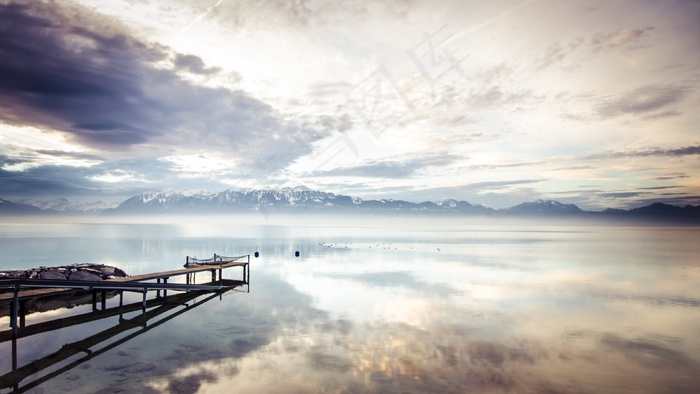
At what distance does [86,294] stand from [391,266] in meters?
41.7

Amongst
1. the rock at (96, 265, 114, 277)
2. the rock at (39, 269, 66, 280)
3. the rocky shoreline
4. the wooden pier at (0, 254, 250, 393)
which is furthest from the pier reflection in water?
the rock at (39, 269, 66, 280)

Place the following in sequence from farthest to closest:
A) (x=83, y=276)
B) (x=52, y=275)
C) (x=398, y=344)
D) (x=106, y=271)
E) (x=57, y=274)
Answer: (x=106, y=271) < (x=83, y=276) < (x=57, y=274) < (x=52, y=275) < (x=398, y=344)

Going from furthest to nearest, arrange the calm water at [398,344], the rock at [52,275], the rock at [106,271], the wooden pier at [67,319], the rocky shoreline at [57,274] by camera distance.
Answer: the rock at [106,271] → the rocky shoreline at [57,274] → the rock at [52,275] → the wooden pier at [67,319] → the calm water at [398,344]

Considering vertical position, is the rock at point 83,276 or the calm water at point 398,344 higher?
the rock at point 83,276

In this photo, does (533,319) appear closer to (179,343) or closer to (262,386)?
(262,386)

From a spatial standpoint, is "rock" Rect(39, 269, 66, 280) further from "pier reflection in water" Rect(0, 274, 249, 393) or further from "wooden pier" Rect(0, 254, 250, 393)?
"wooden pier" Rect(0, 254, 250, 393)

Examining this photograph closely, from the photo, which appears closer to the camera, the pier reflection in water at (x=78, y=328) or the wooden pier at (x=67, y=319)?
the pier reflection in water at (x=78, y=328)

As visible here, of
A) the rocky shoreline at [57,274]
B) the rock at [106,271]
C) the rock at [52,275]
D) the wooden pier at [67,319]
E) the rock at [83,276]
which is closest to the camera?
the wooden pier at [67,319]

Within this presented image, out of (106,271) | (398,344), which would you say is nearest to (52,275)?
(106,271)

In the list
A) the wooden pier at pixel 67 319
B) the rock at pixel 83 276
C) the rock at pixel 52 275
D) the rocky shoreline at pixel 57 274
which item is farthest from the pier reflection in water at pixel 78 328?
the rock at pixel 52 275

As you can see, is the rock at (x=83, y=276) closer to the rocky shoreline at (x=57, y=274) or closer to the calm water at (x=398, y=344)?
the rocky shoreline at (x=57, y=274)

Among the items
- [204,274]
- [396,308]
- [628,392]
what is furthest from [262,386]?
[204,274]

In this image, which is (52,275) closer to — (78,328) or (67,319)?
(67,319)

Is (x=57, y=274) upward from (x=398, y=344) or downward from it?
upward
